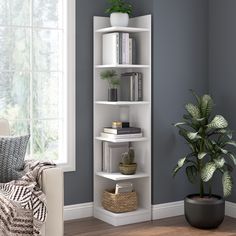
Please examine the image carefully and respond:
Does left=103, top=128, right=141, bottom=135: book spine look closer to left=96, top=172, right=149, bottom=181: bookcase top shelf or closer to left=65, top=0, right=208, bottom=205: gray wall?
left=65, top=0, right=208, bottom=205: gray wall

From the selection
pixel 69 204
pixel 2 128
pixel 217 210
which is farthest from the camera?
pixel 69 204

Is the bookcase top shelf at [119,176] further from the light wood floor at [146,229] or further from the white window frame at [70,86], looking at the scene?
the light wood floor at [146,229]

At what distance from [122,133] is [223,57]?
4.05 feet

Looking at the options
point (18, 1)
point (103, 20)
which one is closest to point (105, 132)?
point (103, 20)

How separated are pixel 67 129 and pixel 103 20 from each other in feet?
3.51

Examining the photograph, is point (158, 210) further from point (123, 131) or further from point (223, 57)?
point (223, 57)

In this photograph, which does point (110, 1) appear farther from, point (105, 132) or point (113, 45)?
point (105, 132)

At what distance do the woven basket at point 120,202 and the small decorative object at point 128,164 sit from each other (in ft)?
0.68

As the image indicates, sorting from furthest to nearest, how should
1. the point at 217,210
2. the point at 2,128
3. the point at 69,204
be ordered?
the point at 69,204
the point at 217,210
the point at 2,128

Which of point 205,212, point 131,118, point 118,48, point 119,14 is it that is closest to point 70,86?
point 118,48

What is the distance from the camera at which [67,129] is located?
492 centimetres

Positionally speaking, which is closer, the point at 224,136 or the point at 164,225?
the point at 164,225

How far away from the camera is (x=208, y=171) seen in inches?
180

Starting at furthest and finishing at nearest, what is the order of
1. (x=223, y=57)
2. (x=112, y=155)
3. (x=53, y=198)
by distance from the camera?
(x=223, y=57), (x=112, y=155), (x=53, y=198)
